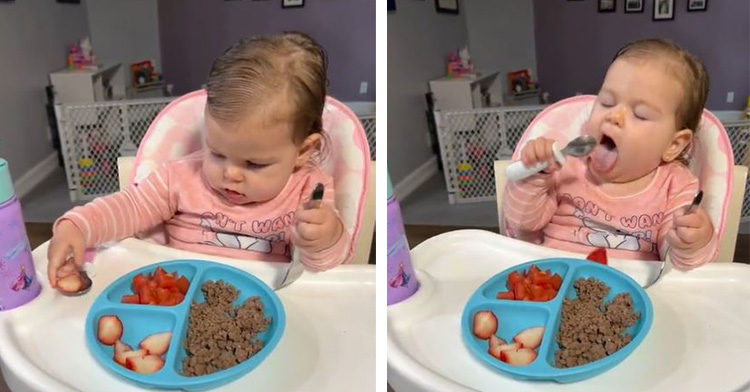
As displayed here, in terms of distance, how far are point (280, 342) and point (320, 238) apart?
0.11 metres

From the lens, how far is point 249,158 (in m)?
0.56

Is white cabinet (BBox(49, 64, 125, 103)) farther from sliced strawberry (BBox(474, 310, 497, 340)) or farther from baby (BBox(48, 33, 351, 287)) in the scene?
sliced strawberry (BBox(474, 310, 497, 340))

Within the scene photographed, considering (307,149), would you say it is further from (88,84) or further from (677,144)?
(677,144)

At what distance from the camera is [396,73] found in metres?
0.55

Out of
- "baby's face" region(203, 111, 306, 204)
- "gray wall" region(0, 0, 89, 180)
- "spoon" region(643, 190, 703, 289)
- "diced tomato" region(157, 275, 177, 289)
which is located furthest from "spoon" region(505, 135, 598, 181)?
"gray wall" region(0, 0, 89, 180)

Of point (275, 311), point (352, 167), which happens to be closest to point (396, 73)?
point (352, 167)

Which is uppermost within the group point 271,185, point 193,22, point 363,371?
point 193,22

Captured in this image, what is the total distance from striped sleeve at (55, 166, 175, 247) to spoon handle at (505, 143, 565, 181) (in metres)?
0.34

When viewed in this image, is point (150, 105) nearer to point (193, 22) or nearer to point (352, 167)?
point (193, 22)

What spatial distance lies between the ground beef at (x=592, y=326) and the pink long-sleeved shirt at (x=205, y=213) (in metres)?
0.22

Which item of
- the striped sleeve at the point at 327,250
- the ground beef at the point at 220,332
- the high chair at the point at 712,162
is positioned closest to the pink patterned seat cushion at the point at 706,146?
the high chair at the point at 712,162

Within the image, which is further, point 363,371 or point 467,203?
point 467,203

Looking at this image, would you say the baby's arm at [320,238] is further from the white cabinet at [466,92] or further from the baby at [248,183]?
the white cabinet at [466,92]

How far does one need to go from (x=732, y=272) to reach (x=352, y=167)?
354 millimetres
